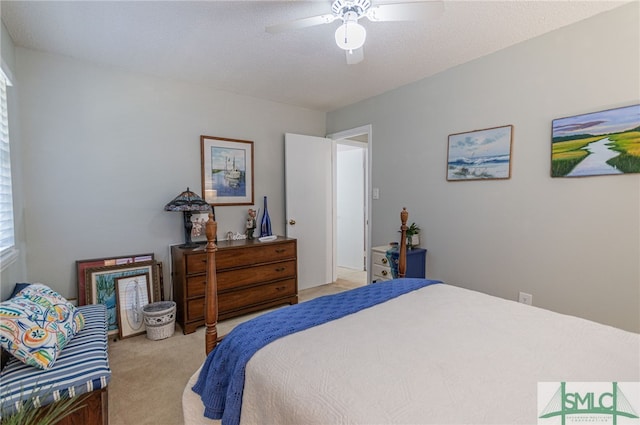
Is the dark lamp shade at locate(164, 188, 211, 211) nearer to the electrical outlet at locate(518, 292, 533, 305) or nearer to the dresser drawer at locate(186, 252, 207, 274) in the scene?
the dresser drawer at locate(186, 252, 207, 274)

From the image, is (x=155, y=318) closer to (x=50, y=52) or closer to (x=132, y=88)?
(x=132, y=88)

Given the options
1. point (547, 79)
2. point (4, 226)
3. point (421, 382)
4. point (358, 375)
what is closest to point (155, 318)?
point (4, 226)

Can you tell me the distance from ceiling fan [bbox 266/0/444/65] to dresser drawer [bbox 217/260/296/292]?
2168mm

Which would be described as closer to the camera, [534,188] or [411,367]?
[411,367]

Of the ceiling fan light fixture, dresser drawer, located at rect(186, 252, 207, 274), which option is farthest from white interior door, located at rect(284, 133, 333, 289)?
the ceiling fan light fixture

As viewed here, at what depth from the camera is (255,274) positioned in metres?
3.18

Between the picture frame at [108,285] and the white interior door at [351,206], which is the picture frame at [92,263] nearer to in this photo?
the picture frame at [108,285]

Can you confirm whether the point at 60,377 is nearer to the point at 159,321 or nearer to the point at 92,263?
the point at 159,321

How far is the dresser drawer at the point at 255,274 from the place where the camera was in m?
2.97

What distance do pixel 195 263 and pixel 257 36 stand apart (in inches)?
78.1

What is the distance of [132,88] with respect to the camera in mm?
2873

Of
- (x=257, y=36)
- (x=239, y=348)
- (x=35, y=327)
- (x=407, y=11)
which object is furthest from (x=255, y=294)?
(x=407, y=11)

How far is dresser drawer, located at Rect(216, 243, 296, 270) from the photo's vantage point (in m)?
2.96

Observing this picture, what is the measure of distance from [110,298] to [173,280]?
55 cm
